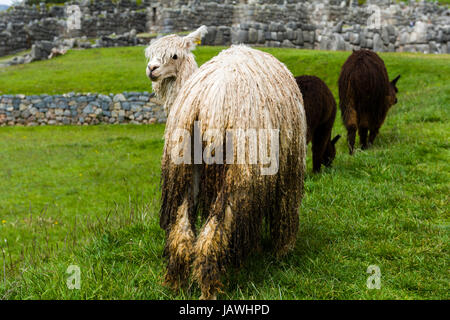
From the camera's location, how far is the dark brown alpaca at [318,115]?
5.87m

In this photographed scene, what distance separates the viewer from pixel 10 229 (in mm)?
6512

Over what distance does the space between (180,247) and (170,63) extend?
66.7 inches

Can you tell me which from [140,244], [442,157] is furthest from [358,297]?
[442,157]

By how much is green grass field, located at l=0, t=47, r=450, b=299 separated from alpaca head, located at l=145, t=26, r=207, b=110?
1.41 m

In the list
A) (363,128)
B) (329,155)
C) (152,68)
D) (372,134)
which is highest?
(152,68)

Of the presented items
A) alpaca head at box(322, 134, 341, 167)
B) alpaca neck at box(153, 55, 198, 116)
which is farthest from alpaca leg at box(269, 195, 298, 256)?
alpaca head at box(322, 134, 341, 167)

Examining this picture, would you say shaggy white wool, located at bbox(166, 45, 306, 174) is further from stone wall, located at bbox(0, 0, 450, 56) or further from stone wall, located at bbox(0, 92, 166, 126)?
stone wall, located at bbox(0, 0, 450, 56)

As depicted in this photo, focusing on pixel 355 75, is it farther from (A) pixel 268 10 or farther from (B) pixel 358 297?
(A) pixel 268 10

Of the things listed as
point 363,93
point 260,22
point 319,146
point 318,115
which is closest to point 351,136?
point 363,93

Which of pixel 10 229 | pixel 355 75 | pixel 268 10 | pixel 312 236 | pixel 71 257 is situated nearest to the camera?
pixel 71 257

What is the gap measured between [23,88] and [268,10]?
15.3 meters

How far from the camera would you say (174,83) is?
13.1ft

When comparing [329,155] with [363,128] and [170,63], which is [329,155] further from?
[170,63]

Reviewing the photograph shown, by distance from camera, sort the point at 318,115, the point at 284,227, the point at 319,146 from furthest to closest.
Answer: the point at 319,146 → the point at 318,115 → the point at 284,227
